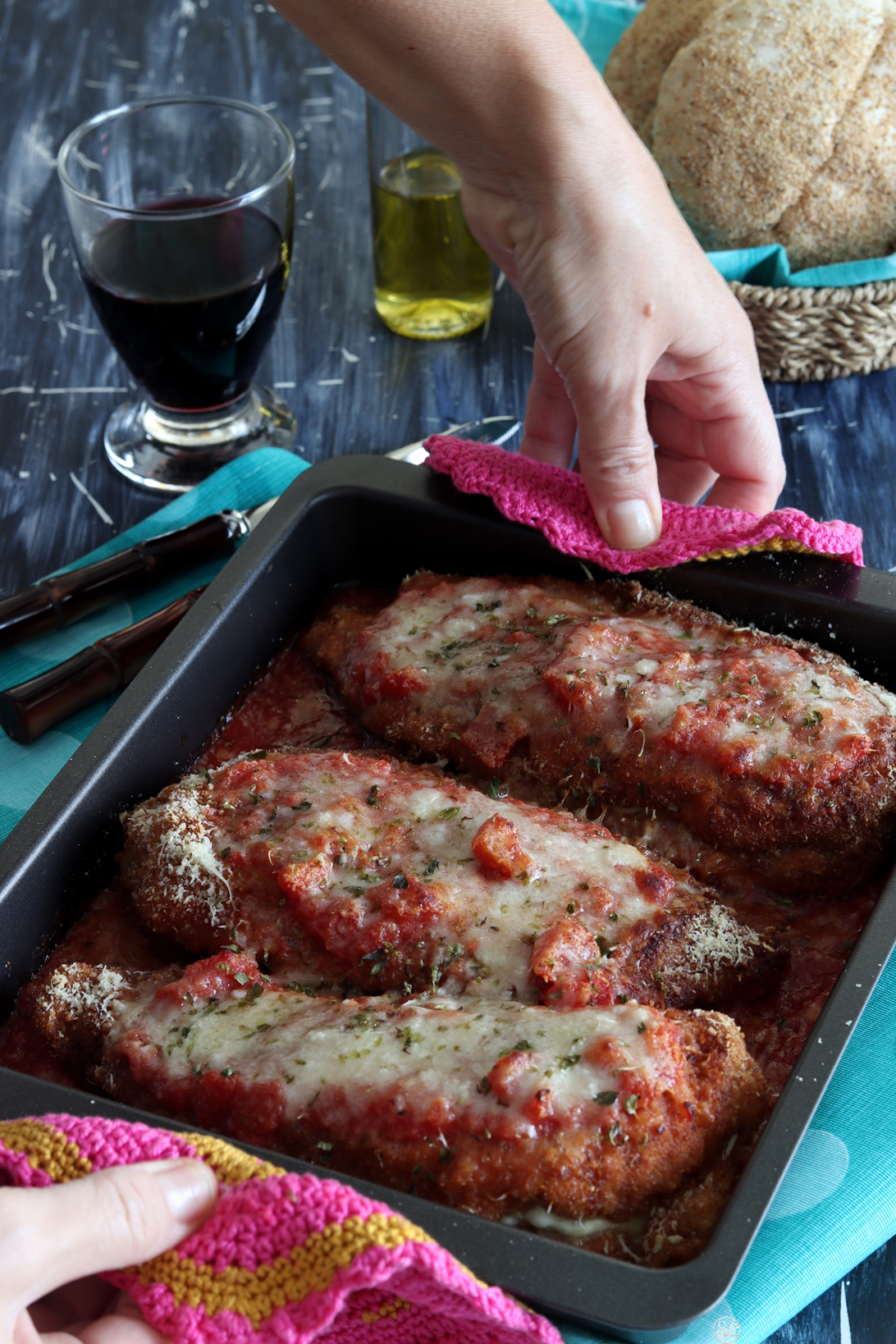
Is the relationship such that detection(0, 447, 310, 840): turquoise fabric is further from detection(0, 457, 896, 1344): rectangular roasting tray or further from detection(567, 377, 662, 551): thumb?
detection(567, 377, 662, 551): thumb

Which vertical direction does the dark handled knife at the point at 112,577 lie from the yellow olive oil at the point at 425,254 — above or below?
below

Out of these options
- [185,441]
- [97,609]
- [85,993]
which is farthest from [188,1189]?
[185,441]

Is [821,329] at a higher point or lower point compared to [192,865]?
higher

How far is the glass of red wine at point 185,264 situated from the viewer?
281cm

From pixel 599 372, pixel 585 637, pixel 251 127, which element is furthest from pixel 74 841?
pixel 251 127

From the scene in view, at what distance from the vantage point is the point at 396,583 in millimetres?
2578

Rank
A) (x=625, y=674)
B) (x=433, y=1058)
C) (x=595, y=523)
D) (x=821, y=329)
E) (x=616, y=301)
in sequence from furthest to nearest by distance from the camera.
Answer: (x=821, y=329) → (x=595, y=523) → (x=616, y=301) → (x=625, y=674) → (x=433, y=1058)

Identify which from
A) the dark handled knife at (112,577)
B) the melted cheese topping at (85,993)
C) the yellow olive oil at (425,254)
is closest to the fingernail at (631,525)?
the dark handled knife at (112,577)

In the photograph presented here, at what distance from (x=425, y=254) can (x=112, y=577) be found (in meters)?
1.38

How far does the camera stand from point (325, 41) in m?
2.36

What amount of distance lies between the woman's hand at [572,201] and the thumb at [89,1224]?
4.35 feet

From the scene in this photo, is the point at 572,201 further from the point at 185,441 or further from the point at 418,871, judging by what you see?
the point at 185,441

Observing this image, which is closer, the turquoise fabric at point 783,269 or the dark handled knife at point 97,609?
the dark handled knife at point 97,609

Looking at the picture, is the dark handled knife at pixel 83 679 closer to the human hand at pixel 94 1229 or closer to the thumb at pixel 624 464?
the thumb at pixel 624 464
